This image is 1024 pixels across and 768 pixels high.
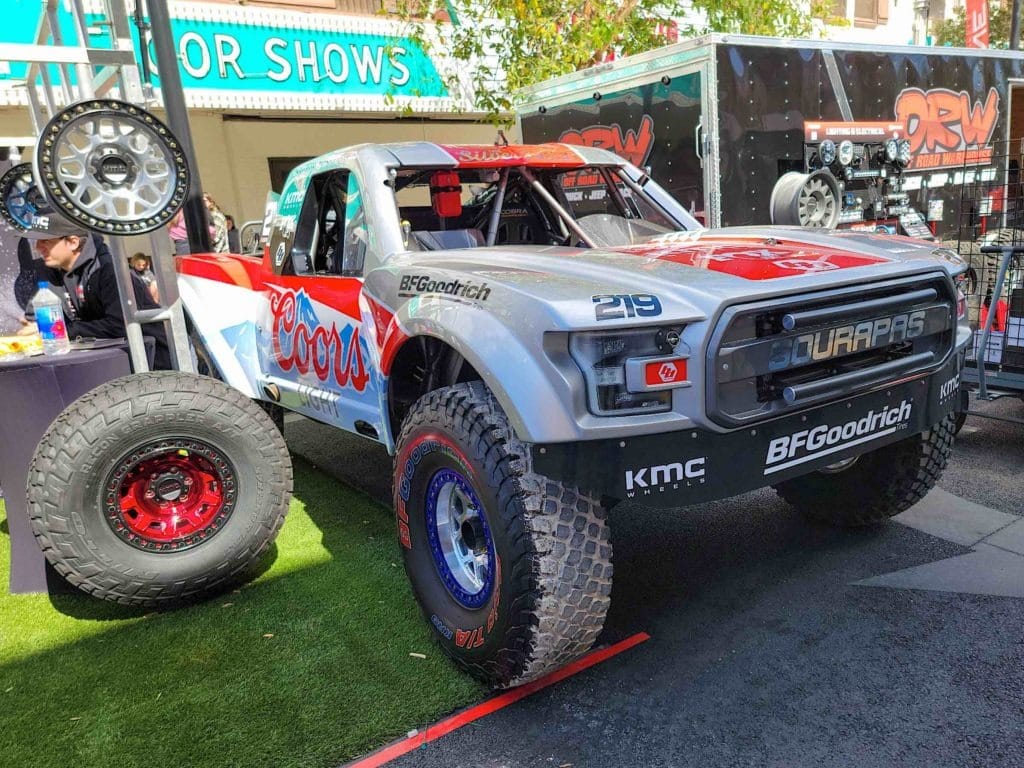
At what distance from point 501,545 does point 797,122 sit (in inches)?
244

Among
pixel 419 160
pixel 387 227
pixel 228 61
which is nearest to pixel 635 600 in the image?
pixel 387 227

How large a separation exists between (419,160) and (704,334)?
6.01ft

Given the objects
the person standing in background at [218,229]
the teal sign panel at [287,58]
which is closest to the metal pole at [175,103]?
the person standing in background at [218,229]

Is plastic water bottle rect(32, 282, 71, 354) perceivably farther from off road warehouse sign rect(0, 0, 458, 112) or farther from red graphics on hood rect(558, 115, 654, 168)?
off road warehouse sign rect(0, 0, 458, 112)

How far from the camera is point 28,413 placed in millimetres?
3572

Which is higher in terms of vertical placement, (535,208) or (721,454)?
(535,208)

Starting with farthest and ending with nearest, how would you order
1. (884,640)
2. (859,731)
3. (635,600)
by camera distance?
1. (635,600)
2. (884,640)
3. (859,731)

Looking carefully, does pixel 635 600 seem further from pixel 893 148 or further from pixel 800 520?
pixel 893 148

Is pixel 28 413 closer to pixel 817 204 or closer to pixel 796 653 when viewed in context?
pixel 796 653

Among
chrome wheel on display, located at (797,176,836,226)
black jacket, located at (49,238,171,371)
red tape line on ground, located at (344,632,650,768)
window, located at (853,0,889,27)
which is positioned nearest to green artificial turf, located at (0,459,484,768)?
red tape line on ground, located at (344,632,650,768)

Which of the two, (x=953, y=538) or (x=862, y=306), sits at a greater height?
(x=862, y=306)

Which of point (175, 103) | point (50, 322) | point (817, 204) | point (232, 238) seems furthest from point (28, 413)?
point (232, 238)

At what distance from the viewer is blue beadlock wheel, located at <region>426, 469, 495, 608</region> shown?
2686mm

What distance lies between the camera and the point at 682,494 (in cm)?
230
